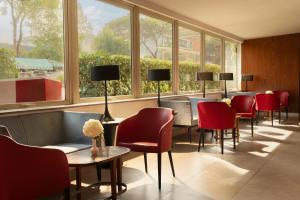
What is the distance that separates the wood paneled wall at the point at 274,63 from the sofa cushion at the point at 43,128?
29.4ft

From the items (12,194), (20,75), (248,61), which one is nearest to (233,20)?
(248,61)

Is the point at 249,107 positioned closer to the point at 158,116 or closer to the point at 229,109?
the point at 229,109

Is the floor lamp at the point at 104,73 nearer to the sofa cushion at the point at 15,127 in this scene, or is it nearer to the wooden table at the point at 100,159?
the sofa cushion at the point at 15,127

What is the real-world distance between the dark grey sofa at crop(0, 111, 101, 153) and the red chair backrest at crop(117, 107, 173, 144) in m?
0.49

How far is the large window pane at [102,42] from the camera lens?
190 inches

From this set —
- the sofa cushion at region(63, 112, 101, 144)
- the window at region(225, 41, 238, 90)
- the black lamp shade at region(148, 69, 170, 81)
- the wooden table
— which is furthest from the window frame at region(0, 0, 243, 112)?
the wooden table

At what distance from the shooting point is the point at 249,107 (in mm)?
6848

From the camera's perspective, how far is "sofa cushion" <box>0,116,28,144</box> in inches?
131

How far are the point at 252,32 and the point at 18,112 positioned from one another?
8.51 m

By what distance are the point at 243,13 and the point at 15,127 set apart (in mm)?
5983

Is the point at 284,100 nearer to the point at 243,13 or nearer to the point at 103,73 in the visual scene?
the point at 243,13

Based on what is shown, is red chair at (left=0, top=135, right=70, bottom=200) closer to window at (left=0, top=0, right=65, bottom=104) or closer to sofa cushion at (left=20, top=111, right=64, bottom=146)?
sofa cushion at (left=20, top=111, right=64, bottom=146)

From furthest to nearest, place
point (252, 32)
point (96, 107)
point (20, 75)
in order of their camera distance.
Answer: point (252, 32) < point (96, 107) < point (20, 75)

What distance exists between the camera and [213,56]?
956cm
